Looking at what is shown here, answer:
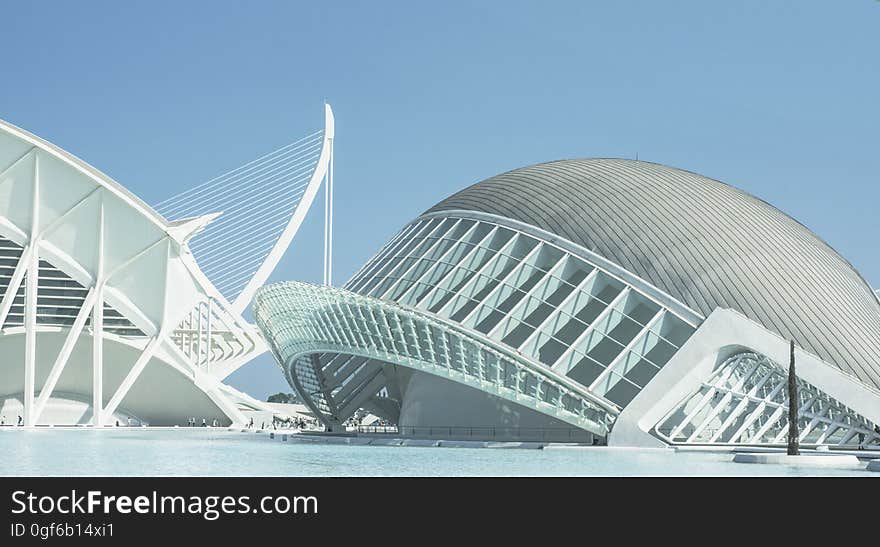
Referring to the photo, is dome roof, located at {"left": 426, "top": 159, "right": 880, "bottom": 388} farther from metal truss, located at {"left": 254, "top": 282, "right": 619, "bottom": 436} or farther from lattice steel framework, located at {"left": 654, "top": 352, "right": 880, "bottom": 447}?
metal truss, located at {"left": 254, "top": 282, "right": 619, "bottom": 436}

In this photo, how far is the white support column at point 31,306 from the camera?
68.2 meters

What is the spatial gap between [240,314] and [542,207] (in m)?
42.8

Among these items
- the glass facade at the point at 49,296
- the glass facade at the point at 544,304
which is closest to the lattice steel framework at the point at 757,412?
the glass facade at the point at 544,304

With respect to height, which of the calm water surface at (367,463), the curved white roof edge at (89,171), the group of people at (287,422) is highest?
the curved white roof edge at (89,171)

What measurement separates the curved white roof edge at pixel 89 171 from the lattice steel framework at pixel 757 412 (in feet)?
149

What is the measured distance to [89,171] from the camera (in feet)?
240

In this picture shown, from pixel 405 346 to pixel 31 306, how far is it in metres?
34.2

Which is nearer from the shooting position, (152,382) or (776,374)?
(776,374)

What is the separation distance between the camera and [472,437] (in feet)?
160

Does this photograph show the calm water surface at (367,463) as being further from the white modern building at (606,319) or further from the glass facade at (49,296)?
the glass facade at (49,296)

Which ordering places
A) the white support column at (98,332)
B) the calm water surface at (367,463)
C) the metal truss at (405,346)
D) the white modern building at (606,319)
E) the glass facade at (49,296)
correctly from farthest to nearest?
the glass facade at (49,296) → the white support column at (98,332) → the metal truss at (405,346) → the white modern building at (606,319) → the calm water surface at (367,463)

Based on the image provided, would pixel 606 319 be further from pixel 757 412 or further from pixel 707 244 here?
pixel 707 244
